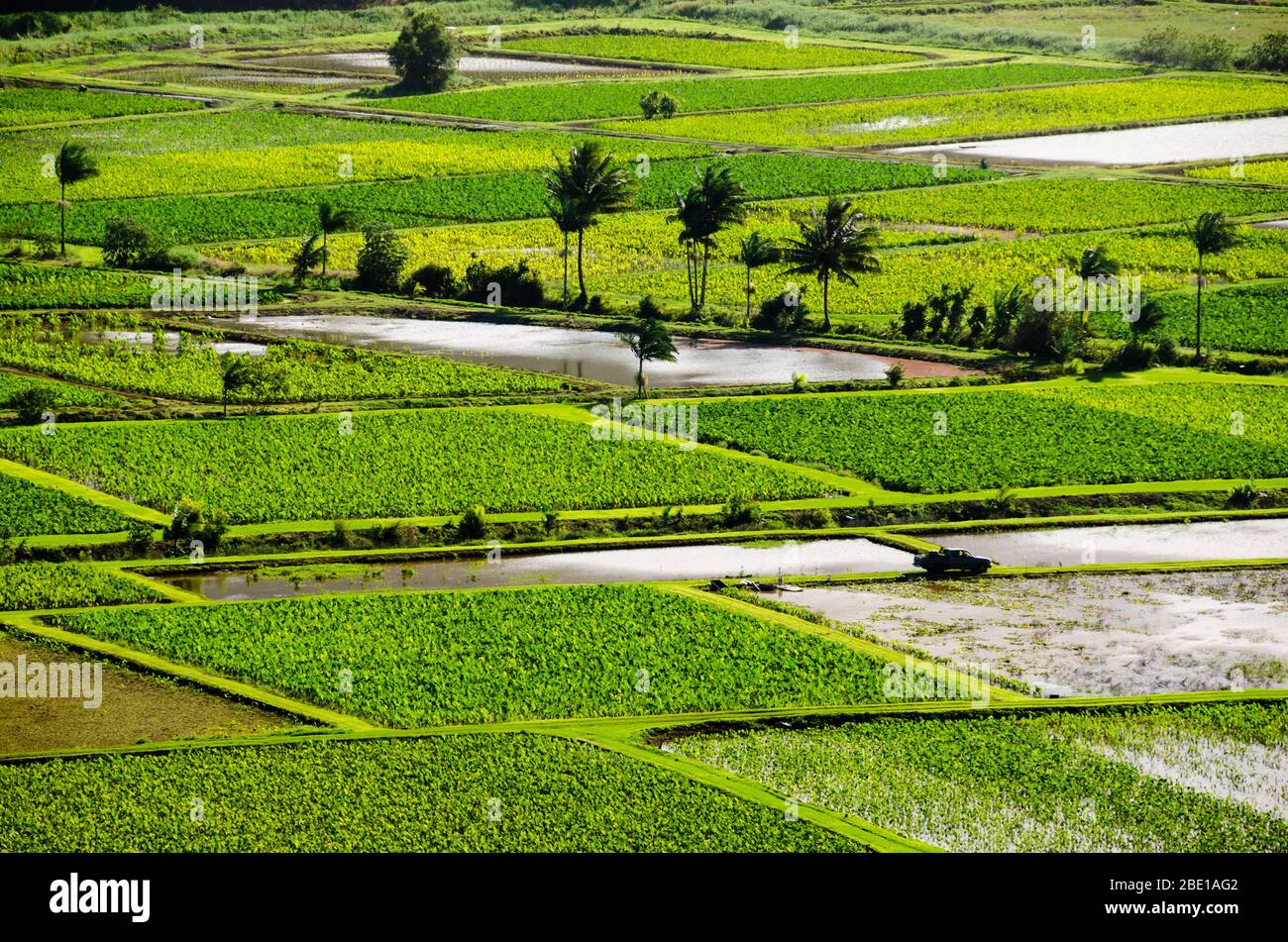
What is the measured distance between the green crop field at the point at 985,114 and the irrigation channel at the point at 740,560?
5716 cm

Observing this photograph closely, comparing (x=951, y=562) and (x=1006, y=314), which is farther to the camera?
(x=1006, y=314)

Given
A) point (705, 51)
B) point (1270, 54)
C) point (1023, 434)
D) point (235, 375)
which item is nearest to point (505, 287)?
point (235, 375)

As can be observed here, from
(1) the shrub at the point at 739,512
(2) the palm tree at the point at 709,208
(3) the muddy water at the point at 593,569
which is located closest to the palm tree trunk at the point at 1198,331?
(2) the palm tree at the point at 709,208

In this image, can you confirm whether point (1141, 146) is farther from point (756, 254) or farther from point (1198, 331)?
point (1198, 331)

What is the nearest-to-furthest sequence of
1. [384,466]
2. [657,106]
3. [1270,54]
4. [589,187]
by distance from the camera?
1. [384,466]
2. [589,187]
3. [657,106]
4. [1270,54]

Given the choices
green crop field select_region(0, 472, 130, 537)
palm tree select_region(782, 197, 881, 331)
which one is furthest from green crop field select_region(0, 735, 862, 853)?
palm tree select_region(782, 197, 881, 331)

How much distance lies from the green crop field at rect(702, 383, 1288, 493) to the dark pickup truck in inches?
211

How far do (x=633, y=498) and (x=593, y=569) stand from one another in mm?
4477

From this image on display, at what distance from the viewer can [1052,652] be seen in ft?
134

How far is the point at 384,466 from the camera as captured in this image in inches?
2076

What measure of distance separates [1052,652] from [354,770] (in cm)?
1573

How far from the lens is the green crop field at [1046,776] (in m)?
32.4

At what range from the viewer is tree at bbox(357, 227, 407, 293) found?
74.6 meters

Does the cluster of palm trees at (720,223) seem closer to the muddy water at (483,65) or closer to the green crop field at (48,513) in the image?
the green crop field at (48,513)
